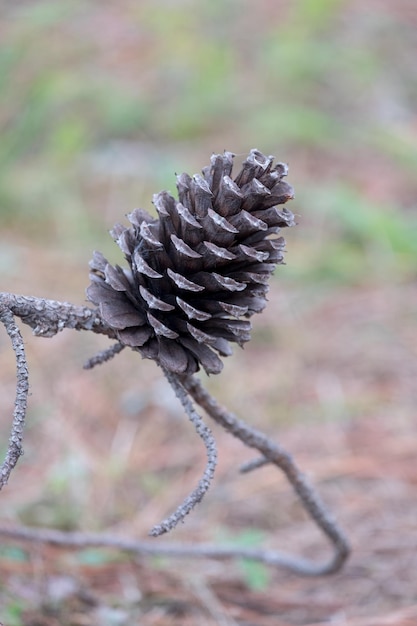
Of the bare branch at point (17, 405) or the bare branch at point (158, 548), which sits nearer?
the bare branch at point (17, 405)

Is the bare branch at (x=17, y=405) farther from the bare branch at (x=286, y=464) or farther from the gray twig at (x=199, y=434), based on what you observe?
the bare branch at (x=286, y=464)

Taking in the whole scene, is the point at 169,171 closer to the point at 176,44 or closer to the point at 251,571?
the point at 176,44

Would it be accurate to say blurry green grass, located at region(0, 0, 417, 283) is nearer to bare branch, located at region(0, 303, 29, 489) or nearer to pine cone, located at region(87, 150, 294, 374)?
pine cone, located at region(87, 150, 294, 374)

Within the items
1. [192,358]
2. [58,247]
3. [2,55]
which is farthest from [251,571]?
[2,55]

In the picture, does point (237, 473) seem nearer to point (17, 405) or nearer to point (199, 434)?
point (199, 434)

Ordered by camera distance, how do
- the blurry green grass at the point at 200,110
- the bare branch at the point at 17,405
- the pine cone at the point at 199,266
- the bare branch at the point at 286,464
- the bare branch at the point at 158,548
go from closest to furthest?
the bare branch at the point at 17,405, the pine cone at the point at 199,266, the bare branch at the point at 286,464, the bare branch at the point at 158,548, the blurry green grass at the point at 200,110

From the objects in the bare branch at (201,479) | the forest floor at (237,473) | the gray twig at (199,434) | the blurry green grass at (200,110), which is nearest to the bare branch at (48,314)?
the gray twig at (199,434)

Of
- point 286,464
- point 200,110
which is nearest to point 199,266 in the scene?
point 286,464

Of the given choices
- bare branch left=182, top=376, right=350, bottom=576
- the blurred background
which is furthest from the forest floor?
bare branch left=182, top=376, right=350, bottom=576
